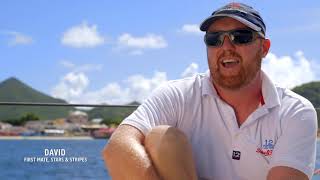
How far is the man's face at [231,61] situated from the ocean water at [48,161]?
61.1 inches

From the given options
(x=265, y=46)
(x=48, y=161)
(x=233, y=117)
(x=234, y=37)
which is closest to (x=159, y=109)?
(x=233, y=117)

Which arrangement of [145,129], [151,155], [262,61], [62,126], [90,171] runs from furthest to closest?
[62,126], [90,171], [262,61], [145,129], [151,155]

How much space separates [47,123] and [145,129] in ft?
8.21

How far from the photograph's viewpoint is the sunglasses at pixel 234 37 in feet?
7.32

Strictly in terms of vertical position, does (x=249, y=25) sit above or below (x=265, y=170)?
above

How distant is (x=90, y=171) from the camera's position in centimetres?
373

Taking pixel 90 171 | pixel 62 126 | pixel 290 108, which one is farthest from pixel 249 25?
pixel 62 126

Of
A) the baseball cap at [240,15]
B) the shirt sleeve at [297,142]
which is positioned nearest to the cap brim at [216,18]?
the baseball cap at [240,15]

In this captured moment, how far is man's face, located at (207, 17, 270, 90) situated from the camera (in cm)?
222

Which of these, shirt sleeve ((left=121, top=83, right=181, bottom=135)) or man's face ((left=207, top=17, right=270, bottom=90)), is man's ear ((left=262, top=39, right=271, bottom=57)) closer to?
man's face ((left=207, top=17, right=270, bottom=90))

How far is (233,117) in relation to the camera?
2234mm

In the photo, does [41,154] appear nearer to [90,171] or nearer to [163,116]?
[90,171]

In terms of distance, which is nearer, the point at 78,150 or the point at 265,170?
the point at 265,170

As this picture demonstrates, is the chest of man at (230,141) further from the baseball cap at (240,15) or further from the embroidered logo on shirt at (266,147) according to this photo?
the baseball cap at (240,15)
